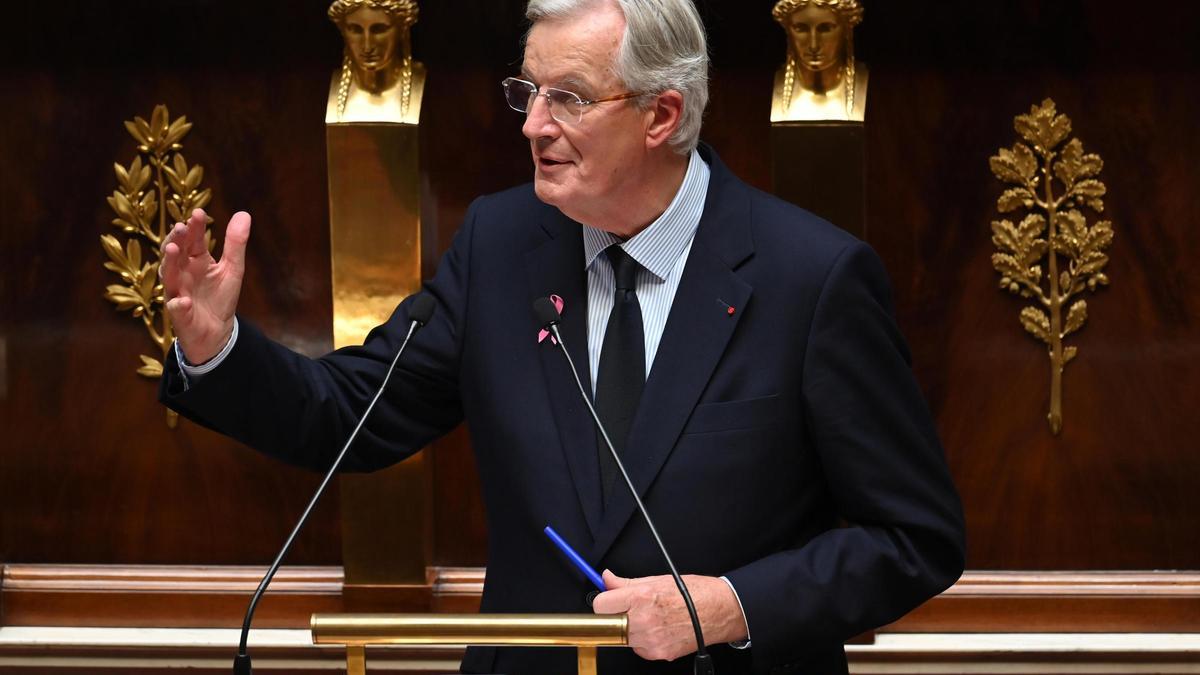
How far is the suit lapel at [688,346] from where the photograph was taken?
1.72 metres

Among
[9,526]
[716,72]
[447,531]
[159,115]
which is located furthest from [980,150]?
[9,526]

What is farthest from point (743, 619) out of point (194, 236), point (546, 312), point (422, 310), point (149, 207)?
point (149, 207)

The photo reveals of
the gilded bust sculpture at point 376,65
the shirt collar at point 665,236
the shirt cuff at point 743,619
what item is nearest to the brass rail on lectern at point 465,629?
the shirt cuff at point 743,619

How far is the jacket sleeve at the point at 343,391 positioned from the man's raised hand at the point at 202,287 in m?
0.03

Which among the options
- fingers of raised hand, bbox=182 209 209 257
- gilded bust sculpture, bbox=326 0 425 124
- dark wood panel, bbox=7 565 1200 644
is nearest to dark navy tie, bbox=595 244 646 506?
fingers of raised hand, bbox=182 209 209 257

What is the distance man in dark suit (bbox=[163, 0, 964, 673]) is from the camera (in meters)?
1.69

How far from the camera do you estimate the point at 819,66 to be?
8.75 feet

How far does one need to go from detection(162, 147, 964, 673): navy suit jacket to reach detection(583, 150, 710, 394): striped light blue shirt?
27 millimetres

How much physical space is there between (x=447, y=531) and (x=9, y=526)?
86 cm

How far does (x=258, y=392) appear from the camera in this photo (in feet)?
5.71

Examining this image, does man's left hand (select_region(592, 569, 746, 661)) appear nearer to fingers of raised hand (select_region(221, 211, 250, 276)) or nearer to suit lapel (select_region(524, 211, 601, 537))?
suit lapel (select_region(524, 211, 601, 537))

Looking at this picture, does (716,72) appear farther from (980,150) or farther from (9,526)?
(9,526)

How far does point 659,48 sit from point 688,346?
0.35 meters

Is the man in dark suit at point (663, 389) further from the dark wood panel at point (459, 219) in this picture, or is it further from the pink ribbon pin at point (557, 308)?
the dark wood panel at point (459, 219)
